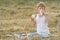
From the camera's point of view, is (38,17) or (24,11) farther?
(24,11)

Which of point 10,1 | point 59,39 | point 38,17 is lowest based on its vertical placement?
point 59,39

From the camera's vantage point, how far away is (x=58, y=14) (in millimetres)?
7719

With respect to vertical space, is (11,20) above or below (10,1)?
below

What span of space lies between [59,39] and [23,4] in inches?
213

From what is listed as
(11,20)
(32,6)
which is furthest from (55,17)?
(32,6)

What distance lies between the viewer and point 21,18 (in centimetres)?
716

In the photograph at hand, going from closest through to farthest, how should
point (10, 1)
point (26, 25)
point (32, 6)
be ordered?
point (26, 25) < point (32, 6) < point (10, 1)

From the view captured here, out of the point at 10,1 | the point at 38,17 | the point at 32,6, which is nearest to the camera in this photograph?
the point at 38,17

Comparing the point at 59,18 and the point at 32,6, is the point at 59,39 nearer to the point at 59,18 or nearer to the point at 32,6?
the point at 59,18

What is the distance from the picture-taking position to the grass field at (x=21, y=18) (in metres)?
5.54

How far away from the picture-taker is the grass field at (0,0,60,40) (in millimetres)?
5539

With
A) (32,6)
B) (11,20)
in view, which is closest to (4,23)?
(11,20)

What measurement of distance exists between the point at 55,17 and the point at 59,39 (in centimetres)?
271

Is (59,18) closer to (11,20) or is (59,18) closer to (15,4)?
(11,20)
